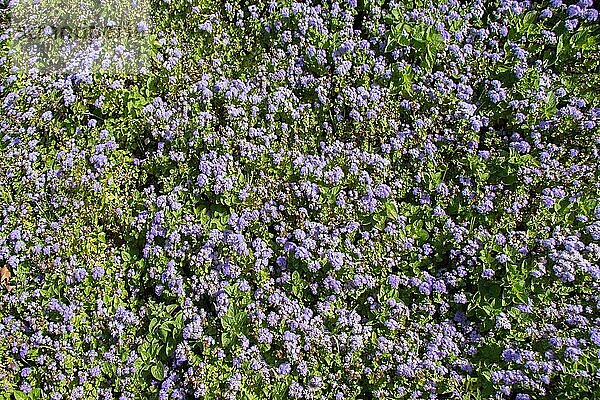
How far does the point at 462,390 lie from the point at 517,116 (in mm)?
1720

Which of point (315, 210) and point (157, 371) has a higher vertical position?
point (315, 210)

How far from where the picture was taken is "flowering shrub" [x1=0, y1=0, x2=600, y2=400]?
135 inches

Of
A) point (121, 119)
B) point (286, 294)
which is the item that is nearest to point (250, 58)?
point (121, 119)

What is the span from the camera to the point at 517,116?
402 cm

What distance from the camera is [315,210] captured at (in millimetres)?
3893

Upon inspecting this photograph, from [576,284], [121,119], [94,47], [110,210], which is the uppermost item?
[94,47]

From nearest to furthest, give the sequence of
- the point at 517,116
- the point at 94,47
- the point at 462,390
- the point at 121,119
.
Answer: the point at 462,390 → the point at 517,116 → the point at 121,119 → the point at 94,47

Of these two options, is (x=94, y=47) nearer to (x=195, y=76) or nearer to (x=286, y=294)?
(x=195, y=76)

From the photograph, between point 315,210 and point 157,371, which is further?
point 315,210

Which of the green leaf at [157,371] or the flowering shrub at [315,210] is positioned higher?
the flowering shrub at [315,210]

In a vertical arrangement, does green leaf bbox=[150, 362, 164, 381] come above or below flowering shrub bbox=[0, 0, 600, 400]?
below

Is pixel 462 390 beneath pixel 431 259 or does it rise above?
beneath

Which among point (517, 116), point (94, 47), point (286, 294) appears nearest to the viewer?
point (286, 294)

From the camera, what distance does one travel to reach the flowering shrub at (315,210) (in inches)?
135
